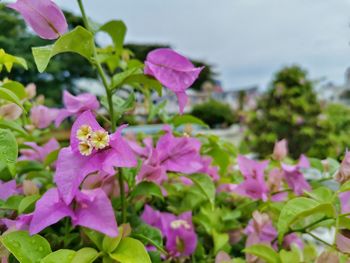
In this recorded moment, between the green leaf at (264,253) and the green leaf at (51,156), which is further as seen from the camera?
the green leaf at (51,156)

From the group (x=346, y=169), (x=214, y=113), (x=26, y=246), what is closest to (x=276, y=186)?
(x=346, y=169)

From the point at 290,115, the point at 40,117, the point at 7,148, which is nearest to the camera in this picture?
the point at 7,148

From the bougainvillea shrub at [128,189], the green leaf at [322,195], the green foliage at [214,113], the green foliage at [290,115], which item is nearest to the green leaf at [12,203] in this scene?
the bougainvillea shrub at [128,189]

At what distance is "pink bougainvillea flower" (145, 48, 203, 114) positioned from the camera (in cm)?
41

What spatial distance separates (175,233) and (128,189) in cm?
10

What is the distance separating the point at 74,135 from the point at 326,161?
0.40 m

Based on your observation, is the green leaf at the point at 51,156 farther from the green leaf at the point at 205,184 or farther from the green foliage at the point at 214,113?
the green foliage at the point at 214,113

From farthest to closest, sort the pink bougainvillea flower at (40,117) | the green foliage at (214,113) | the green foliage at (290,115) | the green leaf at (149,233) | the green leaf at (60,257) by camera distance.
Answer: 1. the green foliage at (214,113)
2. the green foliage at (290,115)
3. the pink bougainvillea flower at (40,117)
4. the green leaf at (149,233)
5. the green leaf at (60,257)

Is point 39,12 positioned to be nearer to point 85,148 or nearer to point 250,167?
point 85,148

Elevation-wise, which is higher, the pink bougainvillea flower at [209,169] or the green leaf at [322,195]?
the green leaf at [322,195]

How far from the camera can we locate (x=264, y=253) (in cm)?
44

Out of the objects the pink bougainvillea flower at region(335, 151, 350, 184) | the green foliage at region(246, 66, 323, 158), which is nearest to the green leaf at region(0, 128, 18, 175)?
the pink bougainvillea flower at region(335, 151, 350, 184)

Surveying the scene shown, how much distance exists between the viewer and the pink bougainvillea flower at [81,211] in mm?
375

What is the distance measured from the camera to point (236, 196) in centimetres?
70
